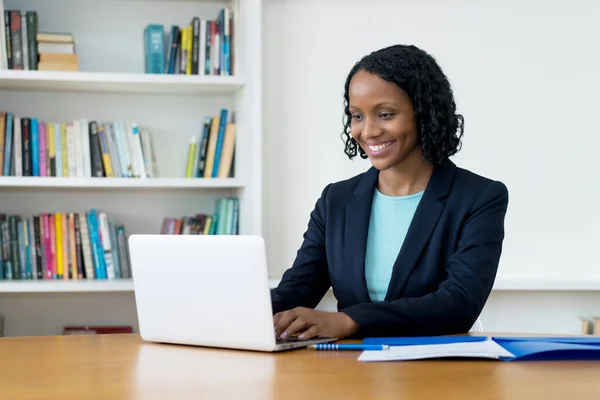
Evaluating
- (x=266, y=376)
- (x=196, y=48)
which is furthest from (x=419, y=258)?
(x=196, y=48)

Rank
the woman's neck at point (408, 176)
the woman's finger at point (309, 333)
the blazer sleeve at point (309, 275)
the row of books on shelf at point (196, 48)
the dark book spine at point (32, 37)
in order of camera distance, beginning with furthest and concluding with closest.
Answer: the row of books on shelf at point (196, 48) < the dark book spine at point (32, 37) < the woman's neck at point (408, 176) < the blazer sleeve at point (309, 275) < the woman's finger at point (309, 333)

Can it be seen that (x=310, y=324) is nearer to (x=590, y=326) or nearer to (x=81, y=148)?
(x=81, y=148)

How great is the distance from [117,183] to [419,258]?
1.68 meters

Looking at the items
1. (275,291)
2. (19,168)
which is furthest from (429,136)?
(19,168)

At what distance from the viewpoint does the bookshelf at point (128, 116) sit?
3.51m

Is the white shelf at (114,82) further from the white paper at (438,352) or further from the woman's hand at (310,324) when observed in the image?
the white paper at (438,352)

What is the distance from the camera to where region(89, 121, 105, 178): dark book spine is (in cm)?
351

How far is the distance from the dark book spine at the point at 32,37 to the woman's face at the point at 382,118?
5.67 feet

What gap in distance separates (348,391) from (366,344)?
0.37 meters

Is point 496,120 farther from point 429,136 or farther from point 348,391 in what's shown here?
point 348,391

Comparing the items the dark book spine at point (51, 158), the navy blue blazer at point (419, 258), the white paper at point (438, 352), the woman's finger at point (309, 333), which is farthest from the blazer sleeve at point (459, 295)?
the dark book spine at point (51, 158)

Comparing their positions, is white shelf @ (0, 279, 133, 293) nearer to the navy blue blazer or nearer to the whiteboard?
the whiteboard

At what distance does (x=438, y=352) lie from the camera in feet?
4.96

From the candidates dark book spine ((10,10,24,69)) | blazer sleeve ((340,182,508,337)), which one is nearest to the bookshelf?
dark book spine ((10,10,24,69))
